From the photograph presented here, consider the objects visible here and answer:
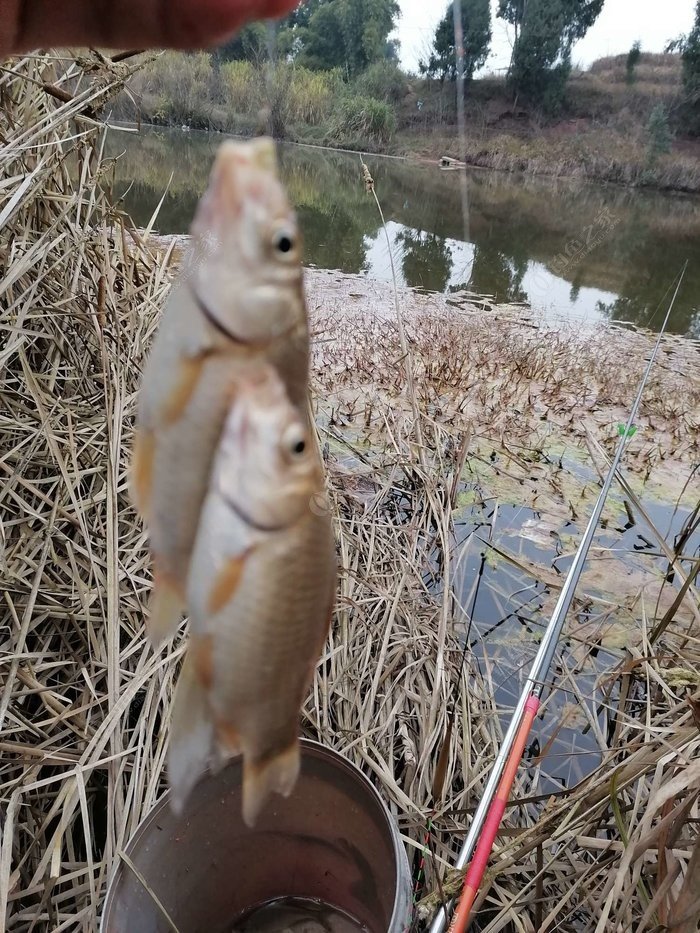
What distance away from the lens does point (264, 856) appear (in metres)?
1.98

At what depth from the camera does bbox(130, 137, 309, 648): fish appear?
25.0 inches

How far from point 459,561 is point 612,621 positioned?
81 centimetres

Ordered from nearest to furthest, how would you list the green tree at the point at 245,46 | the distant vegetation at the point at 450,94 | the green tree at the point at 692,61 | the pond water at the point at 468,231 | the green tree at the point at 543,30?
the green tree at the point at 245,46
the distant vegetation at the point at 450,94
the pond water at the point at 468,231
the green tree at the point at 543,30
the green tree at the point at 692,61

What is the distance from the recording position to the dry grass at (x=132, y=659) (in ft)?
5.44

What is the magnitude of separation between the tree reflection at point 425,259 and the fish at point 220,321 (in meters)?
9.27

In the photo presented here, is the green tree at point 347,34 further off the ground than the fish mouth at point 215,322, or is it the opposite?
the green tree at point 347,34

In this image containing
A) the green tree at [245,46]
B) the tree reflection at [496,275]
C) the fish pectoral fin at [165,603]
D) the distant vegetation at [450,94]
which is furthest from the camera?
the tree reflection at [496,275]

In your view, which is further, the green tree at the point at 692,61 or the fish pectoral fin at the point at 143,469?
the green tree at the point at 692,61

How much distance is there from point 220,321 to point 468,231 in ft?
47.1

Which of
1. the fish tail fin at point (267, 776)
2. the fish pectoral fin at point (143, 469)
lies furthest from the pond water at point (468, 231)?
the fish tail fin at point (267, 776)

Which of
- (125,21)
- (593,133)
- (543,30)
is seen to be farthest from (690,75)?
(125,21)

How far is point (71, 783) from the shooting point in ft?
5.75

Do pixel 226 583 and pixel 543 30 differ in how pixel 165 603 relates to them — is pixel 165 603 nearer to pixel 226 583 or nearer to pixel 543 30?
pixel 226 583

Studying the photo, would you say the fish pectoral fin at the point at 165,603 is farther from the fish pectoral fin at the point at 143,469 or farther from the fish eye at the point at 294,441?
the fish eye at the point at 294,441
